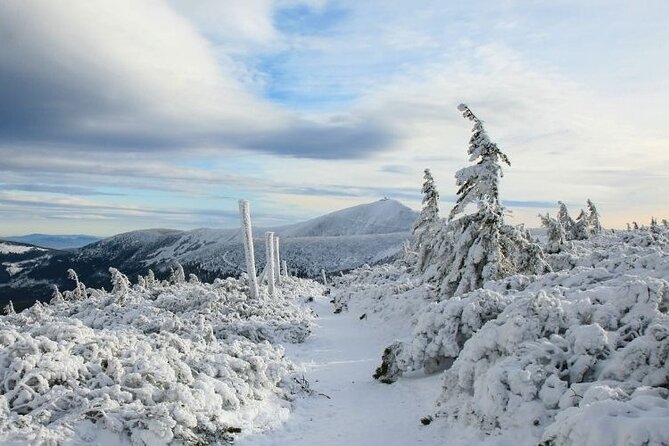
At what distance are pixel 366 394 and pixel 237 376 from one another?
353 cm

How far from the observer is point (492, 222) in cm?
1794

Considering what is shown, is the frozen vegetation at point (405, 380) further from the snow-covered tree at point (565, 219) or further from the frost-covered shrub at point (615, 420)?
the snow-covered tree at point (565, 219)

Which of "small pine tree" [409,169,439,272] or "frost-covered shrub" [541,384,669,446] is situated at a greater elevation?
"small pine tree" [409,169,439,272]

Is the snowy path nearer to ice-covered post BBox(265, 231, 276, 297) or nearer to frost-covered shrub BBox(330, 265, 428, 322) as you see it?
frost-covered shrub BBox(330, 265, 428, 322)

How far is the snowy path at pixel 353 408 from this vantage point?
352 inches

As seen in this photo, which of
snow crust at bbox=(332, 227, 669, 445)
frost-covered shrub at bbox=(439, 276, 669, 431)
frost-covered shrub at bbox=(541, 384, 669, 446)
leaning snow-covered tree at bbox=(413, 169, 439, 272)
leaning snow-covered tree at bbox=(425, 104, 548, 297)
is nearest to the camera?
frost-covered shrub at bbox=(541, 384, 669, 446)

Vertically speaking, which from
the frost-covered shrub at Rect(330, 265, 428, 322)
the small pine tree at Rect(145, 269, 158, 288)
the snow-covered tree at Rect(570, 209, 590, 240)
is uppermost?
the snow-covered tree at Rect(570, 209, 590, 240)

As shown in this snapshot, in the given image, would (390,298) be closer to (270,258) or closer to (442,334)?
(270,258)

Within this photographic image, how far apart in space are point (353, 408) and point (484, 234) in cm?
977

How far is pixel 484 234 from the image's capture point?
18078mm

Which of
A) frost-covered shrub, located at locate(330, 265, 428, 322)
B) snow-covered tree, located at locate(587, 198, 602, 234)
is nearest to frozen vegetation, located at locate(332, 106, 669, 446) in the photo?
frost-covered shrub, located at locate(330, 265, 428, 322)

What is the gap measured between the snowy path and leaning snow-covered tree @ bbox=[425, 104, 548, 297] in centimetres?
513

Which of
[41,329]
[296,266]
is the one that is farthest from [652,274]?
[296,266]

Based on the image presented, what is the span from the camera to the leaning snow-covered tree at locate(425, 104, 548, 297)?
17859 mm
